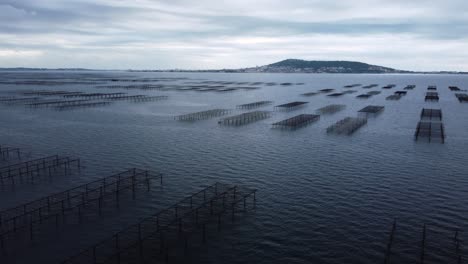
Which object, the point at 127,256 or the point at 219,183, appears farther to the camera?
the point at 219,183

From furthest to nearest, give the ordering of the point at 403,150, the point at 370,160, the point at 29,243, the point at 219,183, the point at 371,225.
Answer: the point at 403,150 → the point at 370,160 → the point at 219,183 → the point at 371,225 → the point at 29,243

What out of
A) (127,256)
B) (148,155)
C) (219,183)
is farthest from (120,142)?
(127,256)

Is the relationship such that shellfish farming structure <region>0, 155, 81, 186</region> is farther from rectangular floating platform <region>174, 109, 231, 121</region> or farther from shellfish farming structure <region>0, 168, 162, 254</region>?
rectangular floating platform <region>174, 109, 231, 121</region>

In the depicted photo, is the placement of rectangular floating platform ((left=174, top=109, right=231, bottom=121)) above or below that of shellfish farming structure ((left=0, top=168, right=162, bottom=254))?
above

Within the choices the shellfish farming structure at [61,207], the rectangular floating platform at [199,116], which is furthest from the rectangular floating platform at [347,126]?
the shellfish farming structure at [61,207]

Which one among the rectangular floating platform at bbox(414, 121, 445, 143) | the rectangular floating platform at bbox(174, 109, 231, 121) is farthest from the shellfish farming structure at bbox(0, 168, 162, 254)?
the rectangular floating platform at bbox(414, 121, 445, 143)

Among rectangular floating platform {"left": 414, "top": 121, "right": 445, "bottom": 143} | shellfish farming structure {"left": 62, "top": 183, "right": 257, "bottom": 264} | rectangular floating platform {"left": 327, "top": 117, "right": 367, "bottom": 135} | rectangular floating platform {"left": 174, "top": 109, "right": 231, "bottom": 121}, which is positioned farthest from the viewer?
rectangular floating platform {"left": 174, "top": 109, "right": 231, "bottom": 121}

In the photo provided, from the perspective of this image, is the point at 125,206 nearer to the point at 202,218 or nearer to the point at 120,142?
the point at 202,218
